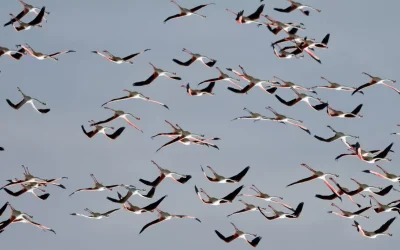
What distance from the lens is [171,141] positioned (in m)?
71.3

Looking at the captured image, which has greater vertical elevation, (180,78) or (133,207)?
(180,78)

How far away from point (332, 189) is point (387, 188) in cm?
302

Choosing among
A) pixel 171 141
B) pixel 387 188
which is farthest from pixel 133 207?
pixel 387 188

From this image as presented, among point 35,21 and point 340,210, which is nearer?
point 35,21

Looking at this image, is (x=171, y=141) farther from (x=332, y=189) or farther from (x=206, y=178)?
(x=332, y=189)

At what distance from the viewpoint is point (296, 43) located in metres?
72.0

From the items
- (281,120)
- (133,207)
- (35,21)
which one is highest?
(35,21)

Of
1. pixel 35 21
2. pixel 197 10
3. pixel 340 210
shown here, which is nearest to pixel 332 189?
pixel 340 210

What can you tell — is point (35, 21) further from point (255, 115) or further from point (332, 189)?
point (332, 189)

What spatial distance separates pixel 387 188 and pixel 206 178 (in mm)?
10404

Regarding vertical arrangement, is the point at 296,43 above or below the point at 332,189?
above

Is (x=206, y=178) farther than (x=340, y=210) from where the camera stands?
No

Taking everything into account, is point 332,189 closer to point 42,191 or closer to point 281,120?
point 281,120

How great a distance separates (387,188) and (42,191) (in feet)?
62.4
